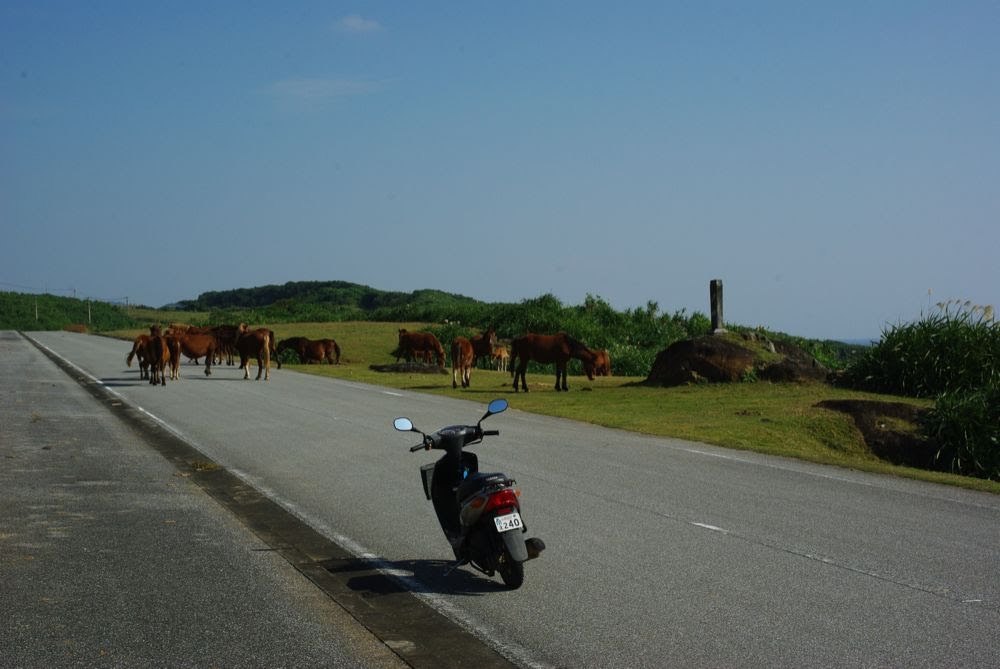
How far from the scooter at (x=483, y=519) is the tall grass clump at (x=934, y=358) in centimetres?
1690

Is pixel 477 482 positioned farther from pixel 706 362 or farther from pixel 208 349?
pixel 208 349

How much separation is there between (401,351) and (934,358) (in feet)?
77.5

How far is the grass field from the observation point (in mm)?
17734

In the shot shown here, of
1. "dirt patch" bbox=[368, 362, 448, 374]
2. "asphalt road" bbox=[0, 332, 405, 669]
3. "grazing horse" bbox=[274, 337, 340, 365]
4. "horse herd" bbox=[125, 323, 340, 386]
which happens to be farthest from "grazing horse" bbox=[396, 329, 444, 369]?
"asphalt road" bbox=[0, 332, 405, 669]

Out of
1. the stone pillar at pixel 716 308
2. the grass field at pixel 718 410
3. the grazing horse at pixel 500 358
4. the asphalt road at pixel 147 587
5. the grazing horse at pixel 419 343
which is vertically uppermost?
the stone pillar at pixel 716 308

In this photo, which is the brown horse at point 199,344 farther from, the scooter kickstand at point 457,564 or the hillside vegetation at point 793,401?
the scooter kickstand at point 457,564

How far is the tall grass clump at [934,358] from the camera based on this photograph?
75.4 ft

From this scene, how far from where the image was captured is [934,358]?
23484 millimetres

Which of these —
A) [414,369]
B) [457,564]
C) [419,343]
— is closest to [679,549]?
[457,564]

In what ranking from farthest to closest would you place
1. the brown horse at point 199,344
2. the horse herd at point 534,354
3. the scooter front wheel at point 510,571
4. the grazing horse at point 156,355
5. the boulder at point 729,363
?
1. the brown horse at point 199,344
2. the grazing horse at point 156,355
3. the horse herd at point 534,354
4. the boulder at point 729,363
5. the scooter front wheel at point 510,571

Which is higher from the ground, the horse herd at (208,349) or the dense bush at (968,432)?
the horse herd at (208,349)

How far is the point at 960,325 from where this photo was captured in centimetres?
2416

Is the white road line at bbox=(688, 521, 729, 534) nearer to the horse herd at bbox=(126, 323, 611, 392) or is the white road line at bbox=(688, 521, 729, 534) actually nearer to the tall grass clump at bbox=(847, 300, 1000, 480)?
the tall grass clump at bbox=(847, 300, 1000, 480)

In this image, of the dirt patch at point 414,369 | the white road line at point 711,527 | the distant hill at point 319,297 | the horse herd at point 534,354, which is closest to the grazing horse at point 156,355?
the horse herd at point 534,354
